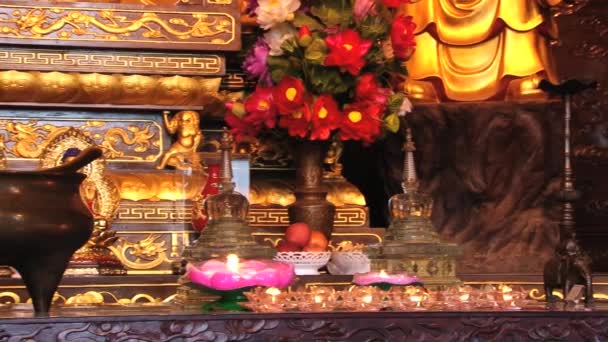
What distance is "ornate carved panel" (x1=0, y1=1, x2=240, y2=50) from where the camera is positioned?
3.64 meters

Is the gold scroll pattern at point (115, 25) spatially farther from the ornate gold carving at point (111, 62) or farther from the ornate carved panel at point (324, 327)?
the ornate carved panel at point (324, 327)

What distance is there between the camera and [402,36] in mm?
3578

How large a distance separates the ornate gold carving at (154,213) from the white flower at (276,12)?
20.1 inches

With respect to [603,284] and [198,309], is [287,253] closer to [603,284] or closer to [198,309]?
[603,284]

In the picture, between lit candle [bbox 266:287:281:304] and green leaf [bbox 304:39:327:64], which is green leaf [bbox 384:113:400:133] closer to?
green leaf [bbox 304:39:327:64]

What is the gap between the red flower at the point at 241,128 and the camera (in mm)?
3545

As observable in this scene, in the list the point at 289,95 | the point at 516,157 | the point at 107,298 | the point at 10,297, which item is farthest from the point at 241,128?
the point at 516,157

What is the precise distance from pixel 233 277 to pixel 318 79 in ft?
4.09

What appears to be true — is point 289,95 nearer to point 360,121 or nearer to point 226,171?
point 360,121

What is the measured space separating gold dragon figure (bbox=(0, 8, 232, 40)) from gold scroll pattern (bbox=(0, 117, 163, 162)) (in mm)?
250

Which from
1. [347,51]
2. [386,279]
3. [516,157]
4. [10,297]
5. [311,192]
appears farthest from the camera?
[516,157]

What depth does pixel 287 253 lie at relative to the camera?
3.21m

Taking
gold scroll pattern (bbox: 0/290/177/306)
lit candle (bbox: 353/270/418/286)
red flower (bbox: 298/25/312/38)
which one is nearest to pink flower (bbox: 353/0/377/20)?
red flower (bbox: 298/25/312/38)

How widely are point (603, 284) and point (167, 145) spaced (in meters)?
1.25
